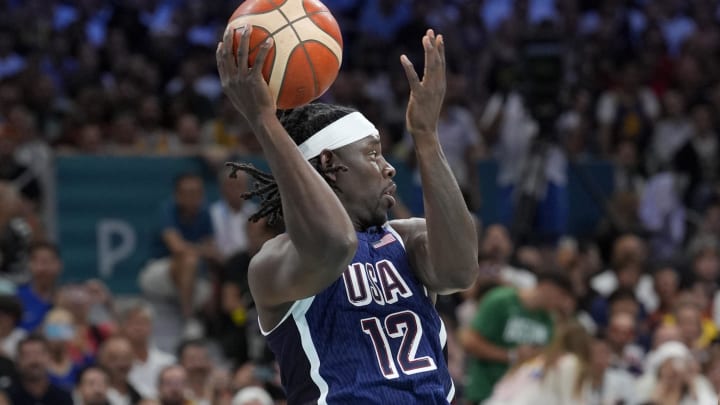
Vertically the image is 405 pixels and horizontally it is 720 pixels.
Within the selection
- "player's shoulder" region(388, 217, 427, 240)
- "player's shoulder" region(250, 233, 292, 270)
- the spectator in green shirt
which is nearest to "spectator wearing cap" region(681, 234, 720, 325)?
the spectator in green shirt

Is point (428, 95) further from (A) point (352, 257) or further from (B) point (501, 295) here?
(B) point (501, 295)

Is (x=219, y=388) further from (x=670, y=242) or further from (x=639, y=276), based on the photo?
(x=670, y=242)

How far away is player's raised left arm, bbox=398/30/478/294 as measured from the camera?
3.90 metres

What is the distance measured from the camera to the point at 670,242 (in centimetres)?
1292

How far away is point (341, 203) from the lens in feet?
12.6

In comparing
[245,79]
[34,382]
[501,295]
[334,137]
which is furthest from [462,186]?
[245,79]

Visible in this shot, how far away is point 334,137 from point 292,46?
1.01 feet

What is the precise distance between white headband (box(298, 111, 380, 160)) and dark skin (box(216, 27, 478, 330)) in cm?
2

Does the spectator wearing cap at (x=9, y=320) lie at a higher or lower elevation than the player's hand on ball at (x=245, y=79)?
lower

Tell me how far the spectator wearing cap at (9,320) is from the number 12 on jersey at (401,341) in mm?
4998

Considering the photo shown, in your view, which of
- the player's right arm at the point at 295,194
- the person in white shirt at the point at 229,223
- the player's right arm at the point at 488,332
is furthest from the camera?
the person in white shirt at the point at 229,223

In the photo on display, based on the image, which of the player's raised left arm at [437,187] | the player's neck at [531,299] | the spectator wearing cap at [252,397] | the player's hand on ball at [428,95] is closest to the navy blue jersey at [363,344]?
the player's raised left arm at [437,187]

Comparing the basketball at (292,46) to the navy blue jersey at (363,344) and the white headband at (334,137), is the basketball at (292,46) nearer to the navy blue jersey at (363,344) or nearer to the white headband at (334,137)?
the white headband at (334,137)

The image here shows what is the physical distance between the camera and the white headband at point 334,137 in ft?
13.1
